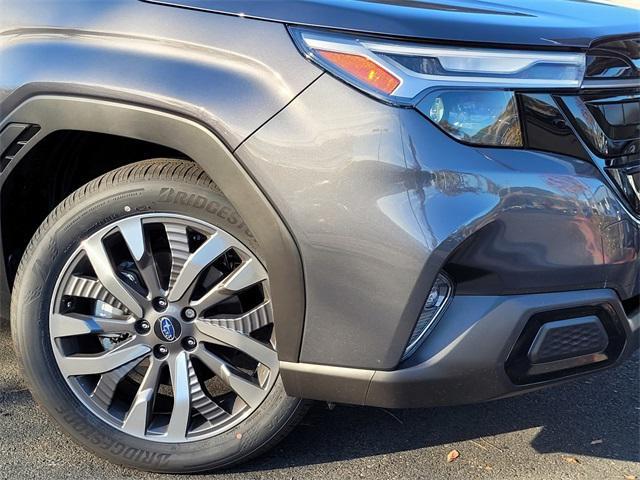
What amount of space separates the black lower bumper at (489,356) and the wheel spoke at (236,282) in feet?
0.86

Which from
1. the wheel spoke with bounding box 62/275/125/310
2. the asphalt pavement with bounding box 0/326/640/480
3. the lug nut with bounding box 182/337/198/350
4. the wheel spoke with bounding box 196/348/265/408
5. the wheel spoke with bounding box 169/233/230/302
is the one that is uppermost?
the wheel spoke with bounding box 169/233/230/302

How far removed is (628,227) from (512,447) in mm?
955

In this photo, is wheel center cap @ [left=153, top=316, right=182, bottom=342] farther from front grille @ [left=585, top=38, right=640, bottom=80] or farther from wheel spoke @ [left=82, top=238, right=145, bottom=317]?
front grille @ [left=585, top=38, right=640, bottom=80]

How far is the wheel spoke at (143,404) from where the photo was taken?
7.38 feet

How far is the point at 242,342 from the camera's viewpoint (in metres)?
2.16

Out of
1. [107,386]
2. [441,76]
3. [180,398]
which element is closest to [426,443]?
[180,398]

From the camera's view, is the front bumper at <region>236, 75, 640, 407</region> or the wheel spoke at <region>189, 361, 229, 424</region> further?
the wheel spoke at <region>189, 361, 229, 424</region>

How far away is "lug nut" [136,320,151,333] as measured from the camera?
7.22 ft

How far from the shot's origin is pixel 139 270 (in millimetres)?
2176

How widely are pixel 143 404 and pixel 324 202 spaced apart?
935 mm

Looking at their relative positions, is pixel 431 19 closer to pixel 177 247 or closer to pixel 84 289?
pixel 177 247

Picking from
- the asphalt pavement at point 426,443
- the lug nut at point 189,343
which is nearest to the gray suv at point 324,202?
the lug nut at point 189,343

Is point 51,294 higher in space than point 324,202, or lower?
lower

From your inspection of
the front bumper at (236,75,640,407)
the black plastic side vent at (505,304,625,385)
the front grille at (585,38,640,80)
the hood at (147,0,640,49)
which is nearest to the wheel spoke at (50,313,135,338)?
the front bumper at (236,75,640,407)
